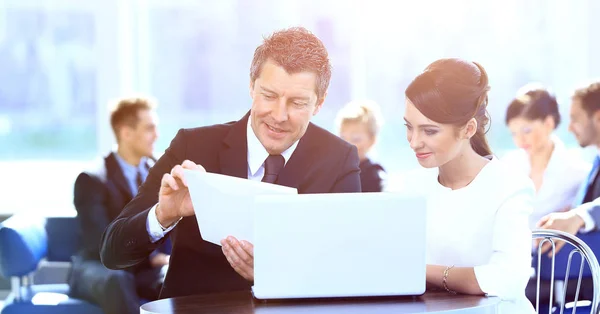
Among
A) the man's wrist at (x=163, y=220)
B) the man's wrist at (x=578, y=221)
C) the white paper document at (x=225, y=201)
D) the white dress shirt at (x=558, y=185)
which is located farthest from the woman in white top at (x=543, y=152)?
the white paper document at (x=225, y=201)

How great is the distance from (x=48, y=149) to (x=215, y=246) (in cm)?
435

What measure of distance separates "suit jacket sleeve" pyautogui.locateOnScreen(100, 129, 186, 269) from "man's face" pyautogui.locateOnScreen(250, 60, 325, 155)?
0.24 metres

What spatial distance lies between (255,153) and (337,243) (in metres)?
0.71

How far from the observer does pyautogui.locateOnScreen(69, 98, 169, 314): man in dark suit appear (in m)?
3.82

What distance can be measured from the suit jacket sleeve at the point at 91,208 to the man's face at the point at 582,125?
95.1 inches

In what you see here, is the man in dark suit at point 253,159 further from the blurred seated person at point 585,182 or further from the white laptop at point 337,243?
the blurred seated person at point 585,182

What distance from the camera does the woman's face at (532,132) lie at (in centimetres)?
433

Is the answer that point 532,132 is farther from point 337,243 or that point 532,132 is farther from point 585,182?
point 337,243

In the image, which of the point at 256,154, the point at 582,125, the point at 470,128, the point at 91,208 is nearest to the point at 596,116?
the point at 582,125

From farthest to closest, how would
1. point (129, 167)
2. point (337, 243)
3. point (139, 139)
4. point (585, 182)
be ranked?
point (139, 139) < point (129, 167) < point (585, 182) < point (337, 243)

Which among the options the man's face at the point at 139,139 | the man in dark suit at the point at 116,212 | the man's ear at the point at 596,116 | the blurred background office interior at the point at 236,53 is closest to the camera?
the man in dark suit at the point at 116,212

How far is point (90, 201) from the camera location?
4.09 metres

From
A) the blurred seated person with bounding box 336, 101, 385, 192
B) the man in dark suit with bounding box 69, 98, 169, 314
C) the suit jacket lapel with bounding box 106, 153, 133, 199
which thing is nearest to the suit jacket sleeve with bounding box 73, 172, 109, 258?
the man in dark suit with bounding box 69, 98, 169, 314

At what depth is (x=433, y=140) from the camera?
2.22 m
